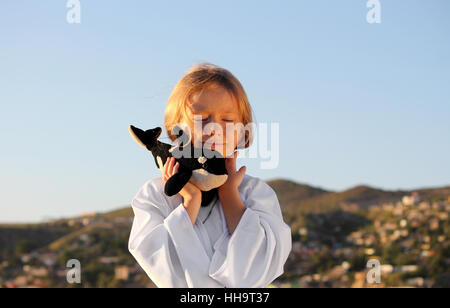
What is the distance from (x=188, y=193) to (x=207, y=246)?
0.62 feet

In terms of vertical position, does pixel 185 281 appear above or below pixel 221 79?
below

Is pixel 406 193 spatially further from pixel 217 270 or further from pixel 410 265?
pixel 217 270

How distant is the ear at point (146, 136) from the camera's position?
183 cm

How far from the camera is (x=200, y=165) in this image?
172cm

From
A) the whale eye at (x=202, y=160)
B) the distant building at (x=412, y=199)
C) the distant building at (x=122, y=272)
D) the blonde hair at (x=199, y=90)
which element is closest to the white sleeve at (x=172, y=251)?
the whale eye at (x=202, y=160)

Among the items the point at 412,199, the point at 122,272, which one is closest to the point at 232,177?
the point at 122,272

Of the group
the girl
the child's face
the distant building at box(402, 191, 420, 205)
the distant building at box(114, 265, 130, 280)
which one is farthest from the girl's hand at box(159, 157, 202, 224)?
the distant building at box(402, 191, 420, 205)

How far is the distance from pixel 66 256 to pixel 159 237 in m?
18.0

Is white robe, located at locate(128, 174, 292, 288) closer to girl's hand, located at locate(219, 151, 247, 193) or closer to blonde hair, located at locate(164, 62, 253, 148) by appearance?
girl's hand, located at locate(219, 151, 247, 193)

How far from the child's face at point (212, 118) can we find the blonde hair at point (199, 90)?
0.02 m

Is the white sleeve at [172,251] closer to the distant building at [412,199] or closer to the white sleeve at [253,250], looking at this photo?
the white sleeve at [253,250]
